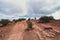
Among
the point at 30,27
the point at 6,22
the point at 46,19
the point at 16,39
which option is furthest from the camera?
the point at 46,19

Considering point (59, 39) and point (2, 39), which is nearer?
point (59, 39)

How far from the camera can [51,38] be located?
18109 millimetres

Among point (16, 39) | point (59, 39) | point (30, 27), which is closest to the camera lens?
point (59, 39)

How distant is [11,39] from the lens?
1886cm

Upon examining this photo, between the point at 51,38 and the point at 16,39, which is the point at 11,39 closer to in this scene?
the point at 16,39

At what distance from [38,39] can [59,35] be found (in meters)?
2.78

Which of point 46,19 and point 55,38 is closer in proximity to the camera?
point 55,38

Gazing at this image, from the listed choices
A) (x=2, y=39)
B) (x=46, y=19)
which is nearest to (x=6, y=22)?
(x=46, y=19)

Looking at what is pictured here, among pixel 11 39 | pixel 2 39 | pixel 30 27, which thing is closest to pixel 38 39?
pixel 11 39

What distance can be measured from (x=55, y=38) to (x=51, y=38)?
469 millimetres

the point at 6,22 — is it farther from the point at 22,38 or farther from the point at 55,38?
the point at 55,38

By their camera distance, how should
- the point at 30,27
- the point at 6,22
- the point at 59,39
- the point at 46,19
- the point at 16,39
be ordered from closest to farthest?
the point at 59,39 < the point at 16,39 < the point at 30,27 < the point at 6,22 < the point at 46,19

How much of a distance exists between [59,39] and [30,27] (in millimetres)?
9199

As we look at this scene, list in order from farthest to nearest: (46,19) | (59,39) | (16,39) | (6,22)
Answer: (46,19)
(6,22)
(16,39)
(59,39)
